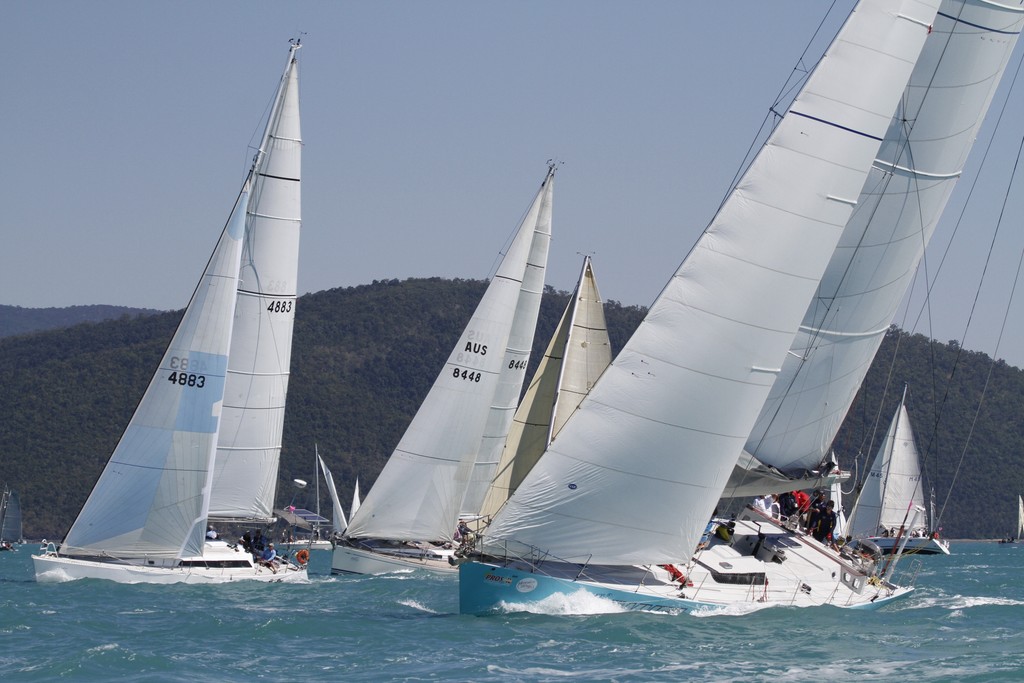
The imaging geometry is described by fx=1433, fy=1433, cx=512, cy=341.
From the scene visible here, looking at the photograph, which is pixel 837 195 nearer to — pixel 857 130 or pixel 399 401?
pixel 857 130

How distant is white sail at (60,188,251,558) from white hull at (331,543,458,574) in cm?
631

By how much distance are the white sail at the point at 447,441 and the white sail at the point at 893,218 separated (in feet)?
33.5

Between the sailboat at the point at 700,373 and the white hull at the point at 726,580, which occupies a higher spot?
the sailboat at the point at 700,373

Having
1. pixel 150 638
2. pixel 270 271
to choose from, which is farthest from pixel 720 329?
pixel 270 271

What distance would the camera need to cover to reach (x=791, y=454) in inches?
948

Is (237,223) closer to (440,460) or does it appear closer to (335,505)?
(440,460)

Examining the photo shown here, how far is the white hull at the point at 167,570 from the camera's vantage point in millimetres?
25422

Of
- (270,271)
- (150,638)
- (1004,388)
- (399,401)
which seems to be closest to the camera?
(150,638)

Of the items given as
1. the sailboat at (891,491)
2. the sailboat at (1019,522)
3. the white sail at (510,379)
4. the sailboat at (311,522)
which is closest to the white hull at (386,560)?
the sailboat at (311,522)

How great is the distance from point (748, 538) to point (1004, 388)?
338 ft

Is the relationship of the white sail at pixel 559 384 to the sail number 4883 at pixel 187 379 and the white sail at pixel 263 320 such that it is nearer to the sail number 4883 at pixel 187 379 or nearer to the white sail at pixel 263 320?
the white sail at pixel 263 320

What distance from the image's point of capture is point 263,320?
28938mm

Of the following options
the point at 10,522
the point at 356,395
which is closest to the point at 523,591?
the point at 10,522

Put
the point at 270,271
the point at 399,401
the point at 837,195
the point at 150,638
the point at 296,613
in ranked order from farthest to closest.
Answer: the point at 399,401 → the point at 270,271 → the point at 296,613 → the point at 837,195 → the point at 150,638
